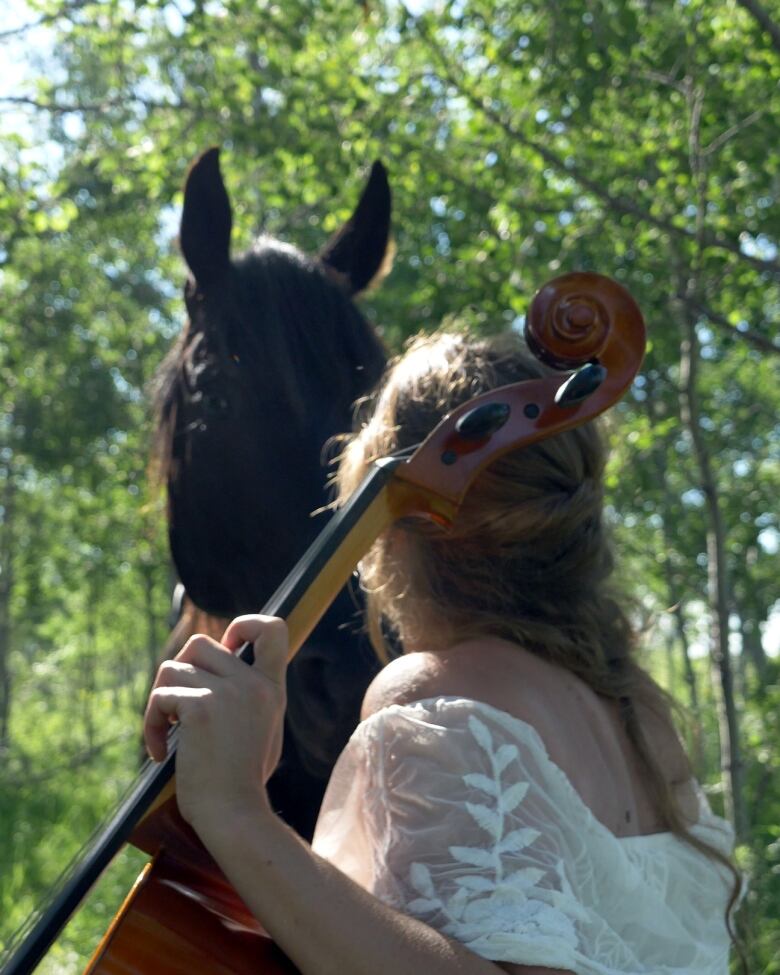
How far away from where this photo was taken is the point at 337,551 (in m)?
→ 1.26

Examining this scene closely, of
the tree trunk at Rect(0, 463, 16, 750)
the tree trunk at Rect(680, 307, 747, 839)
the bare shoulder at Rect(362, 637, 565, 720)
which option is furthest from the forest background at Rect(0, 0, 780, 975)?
the tree trunk at Rect(0, 463, 16, 750)

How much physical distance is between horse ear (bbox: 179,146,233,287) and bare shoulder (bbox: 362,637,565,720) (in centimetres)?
137

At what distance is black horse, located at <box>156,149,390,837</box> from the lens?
2191 millimetres

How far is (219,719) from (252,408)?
1.26 metres

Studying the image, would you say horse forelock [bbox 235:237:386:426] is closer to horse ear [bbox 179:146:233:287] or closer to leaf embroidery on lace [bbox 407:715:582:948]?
horse ear [bbox 179:146:233:287]

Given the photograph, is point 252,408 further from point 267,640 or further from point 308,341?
point 267,640

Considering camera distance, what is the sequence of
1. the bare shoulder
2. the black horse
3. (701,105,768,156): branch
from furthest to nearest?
(701,105,768,156): branch → the black horse → the bare shoulder

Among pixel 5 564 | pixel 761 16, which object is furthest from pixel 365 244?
pixel 5 564

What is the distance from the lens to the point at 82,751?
12.5m

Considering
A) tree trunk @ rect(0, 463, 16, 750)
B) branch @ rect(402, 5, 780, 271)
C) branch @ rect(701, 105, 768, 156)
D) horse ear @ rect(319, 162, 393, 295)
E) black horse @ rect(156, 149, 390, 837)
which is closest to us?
black horse @ rect(156, 149, 390, 837)

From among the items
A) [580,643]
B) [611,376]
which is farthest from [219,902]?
[611,376]

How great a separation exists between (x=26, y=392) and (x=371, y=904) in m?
8.99

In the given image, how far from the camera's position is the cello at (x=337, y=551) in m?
1.08

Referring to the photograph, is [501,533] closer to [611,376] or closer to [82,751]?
[611,376]
